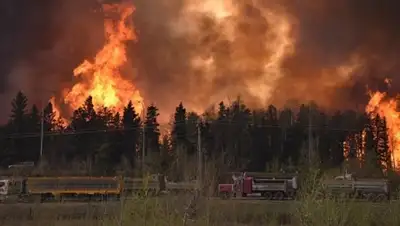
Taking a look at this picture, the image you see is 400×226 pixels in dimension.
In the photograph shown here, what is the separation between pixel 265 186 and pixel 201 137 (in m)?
24.6

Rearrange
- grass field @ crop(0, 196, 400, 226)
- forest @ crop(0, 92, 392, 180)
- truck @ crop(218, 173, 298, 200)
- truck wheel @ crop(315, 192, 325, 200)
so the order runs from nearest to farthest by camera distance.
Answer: grass field @ crop(0, 196, 400, 226) → truck wheel @ crop(315, 192, 325, 200) → truck @ crop(218, 173, 298, 200) → forest @ crop(0, 92, 392, 180)

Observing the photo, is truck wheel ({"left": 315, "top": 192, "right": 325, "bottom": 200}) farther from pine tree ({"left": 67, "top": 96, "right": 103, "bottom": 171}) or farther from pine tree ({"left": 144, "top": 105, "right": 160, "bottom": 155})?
pine tree ({"left": 144, "top": 105, "right": 160, "bottom": 155})

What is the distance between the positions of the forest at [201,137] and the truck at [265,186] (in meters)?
15.9

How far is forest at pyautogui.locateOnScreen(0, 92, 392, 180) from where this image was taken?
70812 mm

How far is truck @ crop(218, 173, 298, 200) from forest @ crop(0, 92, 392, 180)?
15893 millimetres

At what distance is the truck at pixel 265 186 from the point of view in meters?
49.7

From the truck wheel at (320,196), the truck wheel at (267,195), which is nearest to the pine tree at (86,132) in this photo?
the truck wheel at (267,195)

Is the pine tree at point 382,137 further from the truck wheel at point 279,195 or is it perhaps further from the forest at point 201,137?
the truck wheel at point 279,195

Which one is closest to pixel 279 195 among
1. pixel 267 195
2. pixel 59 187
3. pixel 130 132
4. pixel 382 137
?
pixel 267 195

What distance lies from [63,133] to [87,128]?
11.3ft

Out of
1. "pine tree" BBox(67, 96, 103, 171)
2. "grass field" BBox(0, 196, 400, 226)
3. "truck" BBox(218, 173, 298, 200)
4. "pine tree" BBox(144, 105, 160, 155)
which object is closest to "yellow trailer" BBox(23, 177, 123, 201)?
"truck" BBox(218, 173, 298, 200)

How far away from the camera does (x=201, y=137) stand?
2904 inches

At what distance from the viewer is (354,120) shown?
8312 centimetres

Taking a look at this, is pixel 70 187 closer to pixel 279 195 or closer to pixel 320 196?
pixel 279 195
